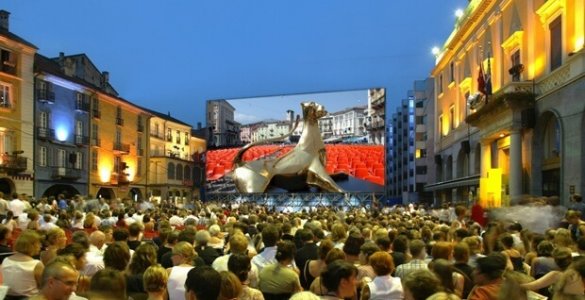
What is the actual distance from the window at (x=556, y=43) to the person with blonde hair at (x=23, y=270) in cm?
1880

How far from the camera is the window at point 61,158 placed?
40.8m

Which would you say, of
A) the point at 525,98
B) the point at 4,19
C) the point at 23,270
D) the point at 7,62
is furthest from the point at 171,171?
the point at 23,270

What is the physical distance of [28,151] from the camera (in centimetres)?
3706

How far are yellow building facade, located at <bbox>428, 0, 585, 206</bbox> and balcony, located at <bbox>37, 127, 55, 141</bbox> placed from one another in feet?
87.0

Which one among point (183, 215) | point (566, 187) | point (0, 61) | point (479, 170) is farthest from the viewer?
point (0, 61)

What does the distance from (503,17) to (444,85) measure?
1434cm

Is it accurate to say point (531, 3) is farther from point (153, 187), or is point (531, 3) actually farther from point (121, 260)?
point (153, 187)

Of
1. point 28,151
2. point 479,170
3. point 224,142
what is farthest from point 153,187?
point 479,170

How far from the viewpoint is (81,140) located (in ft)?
144

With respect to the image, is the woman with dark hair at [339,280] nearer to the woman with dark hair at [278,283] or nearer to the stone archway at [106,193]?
the woman with dark hair at [278,283]

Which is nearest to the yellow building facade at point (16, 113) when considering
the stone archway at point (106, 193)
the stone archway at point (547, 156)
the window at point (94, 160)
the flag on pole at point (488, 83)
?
the window at point (94, 160)

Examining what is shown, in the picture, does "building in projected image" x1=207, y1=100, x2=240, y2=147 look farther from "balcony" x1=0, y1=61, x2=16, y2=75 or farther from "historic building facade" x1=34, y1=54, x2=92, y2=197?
"balcony" x1=0, y1=61, x2=16, y2=75

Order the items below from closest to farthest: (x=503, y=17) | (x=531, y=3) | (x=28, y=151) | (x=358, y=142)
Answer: (x=531, y=3), (x=503, y=17), (x=28, y=151), (x=358, y=142)

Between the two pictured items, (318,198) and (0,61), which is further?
(318,198)
